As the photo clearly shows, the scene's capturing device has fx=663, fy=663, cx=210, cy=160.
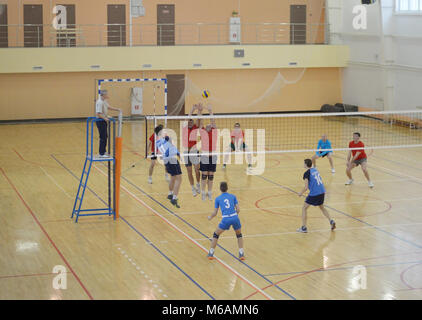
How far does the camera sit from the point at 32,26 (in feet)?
105

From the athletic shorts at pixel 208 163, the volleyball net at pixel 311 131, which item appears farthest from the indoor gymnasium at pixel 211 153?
the volleyball net at pixel 311 131

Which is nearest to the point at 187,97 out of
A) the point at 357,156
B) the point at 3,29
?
the point at 3,29

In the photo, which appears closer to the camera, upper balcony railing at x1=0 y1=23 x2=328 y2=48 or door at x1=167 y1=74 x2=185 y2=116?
upper balcony railing at x1=0 y1=23 x2=328 y2=48

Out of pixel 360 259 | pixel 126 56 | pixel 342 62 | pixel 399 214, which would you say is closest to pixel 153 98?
pixel 126 56

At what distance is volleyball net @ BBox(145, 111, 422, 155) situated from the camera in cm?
2534

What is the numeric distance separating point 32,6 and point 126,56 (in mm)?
5286

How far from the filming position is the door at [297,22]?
35469 mm

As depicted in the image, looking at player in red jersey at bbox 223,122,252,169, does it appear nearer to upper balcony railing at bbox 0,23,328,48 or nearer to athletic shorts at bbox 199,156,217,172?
athletic shorts at bbox 199,156,217,172

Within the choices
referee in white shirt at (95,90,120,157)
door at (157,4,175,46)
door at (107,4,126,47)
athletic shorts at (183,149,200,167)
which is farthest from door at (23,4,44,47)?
referee in white shirt at (95,90,120,157)

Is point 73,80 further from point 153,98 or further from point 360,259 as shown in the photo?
point 360,259

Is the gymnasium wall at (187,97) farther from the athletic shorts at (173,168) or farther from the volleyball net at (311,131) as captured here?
the athletic shorts at (173,168)

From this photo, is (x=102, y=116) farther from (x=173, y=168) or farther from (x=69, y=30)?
(x=69, y=30)

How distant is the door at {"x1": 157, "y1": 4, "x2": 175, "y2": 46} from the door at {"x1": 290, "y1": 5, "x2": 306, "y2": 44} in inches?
255
